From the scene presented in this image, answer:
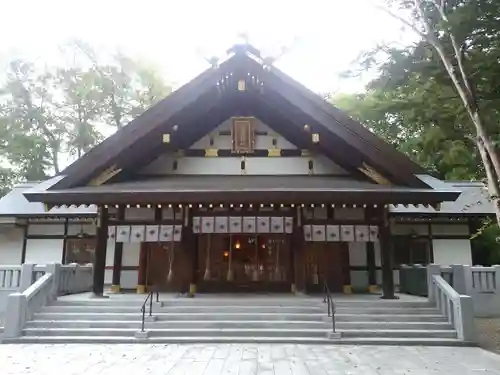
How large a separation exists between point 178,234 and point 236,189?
2144 millimetres

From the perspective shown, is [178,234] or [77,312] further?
[178,234]

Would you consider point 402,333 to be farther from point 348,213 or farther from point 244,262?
point 244,262

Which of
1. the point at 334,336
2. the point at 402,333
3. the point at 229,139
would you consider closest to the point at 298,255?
the point at 334,336

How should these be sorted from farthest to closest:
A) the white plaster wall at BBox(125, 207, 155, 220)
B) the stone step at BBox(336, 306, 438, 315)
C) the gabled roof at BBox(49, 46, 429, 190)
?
1. the white plaster wall at BBox(125, 207, 155, 220)
2. the gabled roof at BBox(49, 46, 429, 190)
3. the stone step at BBox(336, 306, 438, 315)

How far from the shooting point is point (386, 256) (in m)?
10.4

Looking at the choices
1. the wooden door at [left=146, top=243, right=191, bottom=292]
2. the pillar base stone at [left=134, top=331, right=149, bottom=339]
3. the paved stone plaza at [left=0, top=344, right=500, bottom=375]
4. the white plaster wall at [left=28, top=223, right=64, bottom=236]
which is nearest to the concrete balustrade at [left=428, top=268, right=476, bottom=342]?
the paved stone plaza at [left=0, top=344, right=500, bottom=375]

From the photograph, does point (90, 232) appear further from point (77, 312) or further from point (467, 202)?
point (467, 202)

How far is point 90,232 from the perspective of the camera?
1417cm

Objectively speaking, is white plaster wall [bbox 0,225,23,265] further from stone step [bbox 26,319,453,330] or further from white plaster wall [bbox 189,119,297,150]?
white plaster wall [bbox 189,119,297,150]

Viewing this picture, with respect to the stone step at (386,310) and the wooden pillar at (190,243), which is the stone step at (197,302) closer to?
the stone step at (386,310)

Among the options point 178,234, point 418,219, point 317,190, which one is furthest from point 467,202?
point 178,234

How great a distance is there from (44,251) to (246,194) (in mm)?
8328

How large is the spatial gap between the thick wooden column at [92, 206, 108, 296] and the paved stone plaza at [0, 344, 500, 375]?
253 cm

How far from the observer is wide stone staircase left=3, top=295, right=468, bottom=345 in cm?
822
